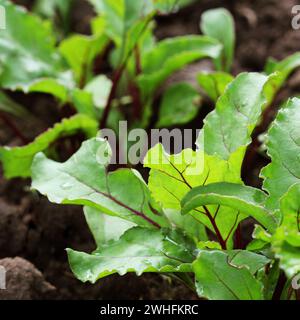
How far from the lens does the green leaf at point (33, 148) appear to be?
146cm

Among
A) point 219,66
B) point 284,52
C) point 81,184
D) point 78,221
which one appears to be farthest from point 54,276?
point 284,52

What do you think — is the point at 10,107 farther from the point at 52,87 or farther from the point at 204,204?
the point at 204,204

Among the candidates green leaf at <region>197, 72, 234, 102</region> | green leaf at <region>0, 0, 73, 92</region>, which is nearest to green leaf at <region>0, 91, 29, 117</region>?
green leaf at <region>0, 0, 73, 92</region>

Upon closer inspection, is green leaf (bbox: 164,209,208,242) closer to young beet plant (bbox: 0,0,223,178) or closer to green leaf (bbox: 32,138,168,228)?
green leaf (bbox: 32,138,168,228)

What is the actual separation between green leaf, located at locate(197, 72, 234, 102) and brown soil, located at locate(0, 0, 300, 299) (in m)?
0.21

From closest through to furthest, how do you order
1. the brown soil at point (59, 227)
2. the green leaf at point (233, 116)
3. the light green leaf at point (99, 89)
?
the green leaf at point (233, 116), the brown soil at point (59, 227), the light green leaf at point (99, 89)

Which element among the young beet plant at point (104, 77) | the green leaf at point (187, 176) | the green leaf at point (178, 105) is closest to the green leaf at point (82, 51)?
the young beet plant at point (104, 77)

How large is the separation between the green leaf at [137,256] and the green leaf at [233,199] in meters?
0.09

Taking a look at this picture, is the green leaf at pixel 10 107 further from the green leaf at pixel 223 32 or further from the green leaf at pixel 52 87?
the green leaf at pixel 223 32

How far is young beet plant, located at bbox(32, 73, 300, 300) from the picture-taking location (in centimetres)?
104

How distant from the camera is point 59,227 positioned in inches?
57.6

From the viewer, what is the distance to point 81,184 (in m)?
1.19

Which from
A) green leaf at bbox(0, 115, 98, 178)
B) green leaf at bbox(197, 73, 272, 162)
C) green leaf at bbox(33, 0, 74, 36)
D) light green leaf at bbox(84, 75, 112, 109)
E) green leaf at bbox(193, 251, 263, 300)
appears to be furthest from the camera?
green leaf at bbox(33, 0, 74, 36)

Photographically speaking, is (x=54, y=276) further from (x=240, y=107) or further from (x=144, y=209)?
(x=240, y=107)
